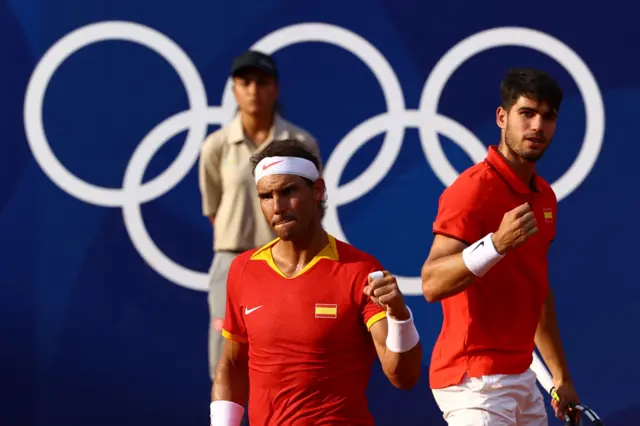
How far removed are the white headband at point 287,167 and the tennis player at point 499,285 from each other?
527 millimetres

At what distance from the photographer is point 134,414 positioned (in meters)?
7.43

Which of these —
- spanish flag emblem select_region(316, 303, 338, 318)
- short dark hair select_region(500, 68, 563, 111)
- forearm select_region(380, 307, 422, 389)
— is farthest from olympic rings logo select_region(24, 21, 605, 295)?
forearm select_region(380, 307, 422, 389)

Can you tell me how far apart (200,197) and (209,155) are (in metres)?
0.48

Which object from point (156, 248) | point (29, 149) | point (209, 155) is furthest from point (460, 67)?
point (29, 149)

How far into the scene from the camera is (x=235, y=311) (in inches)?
170

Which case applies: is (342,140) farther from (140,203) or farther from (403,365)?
(403,365)

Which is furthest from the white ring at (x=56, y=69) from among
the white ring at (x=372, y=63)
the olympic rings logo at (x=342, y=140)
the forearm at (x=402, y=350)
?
the forearm at (x=402, y=350)

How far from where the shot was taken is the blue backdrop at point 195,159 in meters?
7.33

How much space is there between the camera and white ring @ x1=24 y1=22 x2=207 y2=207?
738cm

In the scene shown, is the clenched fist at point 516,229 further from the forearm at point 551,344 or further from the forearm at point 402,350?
the forearm at point 551,344

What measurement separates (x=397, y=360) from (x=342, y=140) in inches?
140

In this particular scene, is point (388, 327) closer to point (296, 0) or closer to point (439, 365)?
point (439, 365)

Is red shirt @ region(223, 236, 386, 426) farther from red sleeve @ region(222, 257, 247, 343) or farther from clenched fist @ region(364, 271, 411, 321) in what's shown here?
clenched fist @ region(364, 271, 411, 321)

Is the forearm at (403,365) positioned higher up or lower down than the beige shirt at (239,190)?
lower down
